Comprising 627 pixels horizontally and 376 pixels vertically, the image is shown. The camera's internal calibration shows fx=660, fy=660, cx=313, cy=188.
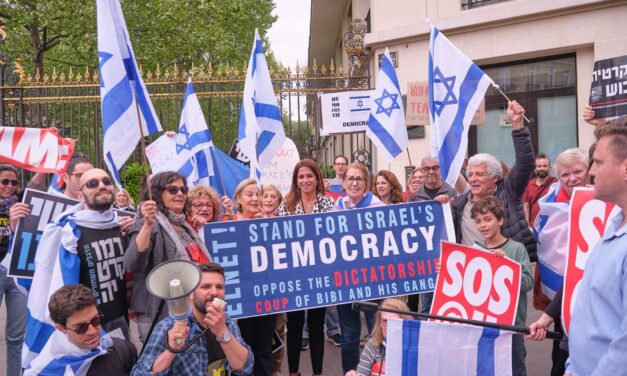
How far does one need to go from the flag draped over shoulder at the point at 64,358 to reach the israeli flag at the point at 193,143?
399 centimetres

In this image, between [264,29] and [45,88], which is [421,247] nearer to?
[45,88]

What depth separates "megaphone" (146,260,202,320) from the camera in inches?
127

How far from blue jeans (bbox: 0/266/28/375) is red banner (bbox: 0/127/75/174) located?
1232 millimetres

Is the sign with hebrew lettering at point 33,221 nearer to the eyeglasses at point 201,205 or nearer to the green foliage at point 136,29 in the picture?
the eyeglasses at point 201,205

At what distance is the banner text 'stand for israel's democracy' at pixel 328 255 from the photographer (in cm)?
510

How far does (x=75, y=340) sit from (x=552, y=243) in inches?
131

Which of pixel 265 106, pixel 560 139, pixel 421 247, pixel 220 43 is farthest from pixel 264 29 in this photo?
pixel 421 247

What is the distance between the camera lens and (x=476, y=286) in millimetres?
4406

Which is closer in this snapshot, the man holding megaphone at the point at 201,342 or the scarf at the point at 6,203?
the man holding megaphone at the point at 201,342

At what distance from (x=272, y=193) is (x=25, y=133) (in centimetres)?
246

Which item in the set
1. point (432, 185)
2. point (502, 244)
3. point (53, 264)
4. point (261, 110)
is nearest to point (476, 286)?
point (502, 244)

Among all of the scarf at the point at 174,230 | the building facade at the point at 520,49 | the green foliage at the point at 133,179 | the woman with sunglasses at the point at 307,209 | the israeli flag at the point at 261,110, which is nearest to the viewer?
the scarf at the point at 174,230

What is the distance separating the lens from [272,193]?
6371 millimetres

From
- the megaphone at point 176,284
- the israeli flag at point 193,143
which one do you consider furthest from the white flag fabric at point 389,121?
the megaphone at point 176,284
